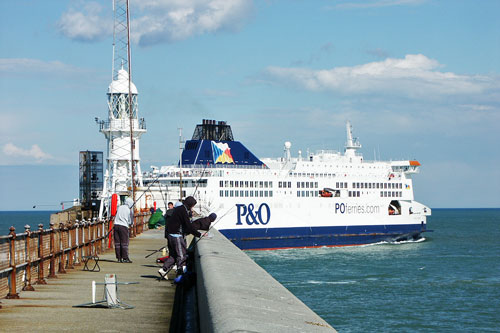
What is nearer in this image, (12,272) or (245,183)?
(12,272)

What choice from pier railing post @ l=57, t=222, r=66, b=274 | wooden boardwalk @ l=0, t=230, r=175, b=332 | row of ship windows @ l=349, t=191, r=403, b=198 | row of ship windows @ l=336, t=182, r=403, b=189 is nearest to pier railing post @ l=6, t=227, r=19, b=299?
wooden boardwalk @ l=0, t=230, r=175, b=332

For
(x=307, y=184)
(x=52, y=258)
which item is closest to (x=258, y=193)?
(x=307, y=184)

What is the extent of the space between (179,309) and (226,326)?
179 inches

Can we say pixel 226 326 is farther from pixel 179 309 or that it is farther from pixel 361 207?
pixel 361 207

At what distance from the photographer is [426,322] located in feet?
74.6

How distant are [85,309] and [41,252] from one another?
2.82 metres

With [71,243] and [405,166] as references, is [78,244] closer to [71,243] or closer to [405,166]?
[71,243]

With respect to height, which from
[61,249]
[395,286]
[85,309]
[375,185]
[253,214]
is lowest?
[395,286]

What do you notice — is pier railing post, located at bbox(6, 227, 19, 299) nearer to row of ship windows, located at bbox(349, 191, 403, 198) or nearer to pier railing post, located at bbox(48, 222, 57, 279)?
pier railing post, located at bbox(48, 222, 57, 279)

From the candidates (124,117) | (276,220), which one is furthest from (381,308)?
(124,117)

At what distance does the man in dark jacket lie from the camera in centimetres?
1056

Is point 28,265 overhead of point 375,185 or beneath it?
beneath

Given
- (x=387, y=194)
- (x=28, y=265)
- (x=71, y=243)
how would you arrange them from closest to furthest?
1. (x=28, y=265)
2. (x=71, y=243)
3. (x=387, y=194)

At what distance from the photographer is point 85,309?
789 cm
